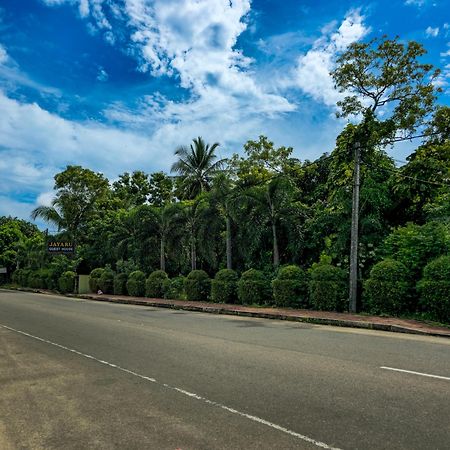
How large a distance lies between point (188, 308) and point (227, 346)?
11.0 meters

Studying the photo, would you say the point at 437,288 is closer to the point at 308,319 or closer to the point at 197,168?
the point at 308,319

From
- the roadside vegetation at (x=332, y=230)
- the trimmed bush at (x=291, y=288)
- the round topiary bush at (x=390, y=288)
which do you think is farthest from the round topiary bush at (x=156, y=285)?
the round topiary bush at (x=390, y=288)

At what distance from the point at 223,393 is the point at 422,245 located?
1184 cm

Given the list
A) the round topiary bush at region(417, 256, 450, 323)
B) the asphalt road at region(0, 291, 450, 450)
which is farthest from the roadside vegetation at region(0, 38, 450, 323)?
the asphalt road at region(0, 291, 450, 450)

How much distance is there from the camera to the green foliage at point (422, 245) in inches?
575

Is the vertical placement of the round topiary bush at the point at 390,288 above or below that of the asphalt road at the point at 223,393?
above

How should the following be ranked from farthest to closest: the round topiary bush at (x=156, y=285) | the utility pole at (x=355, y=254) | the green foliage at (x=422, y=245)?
the round topiary bush at (x=156, y=285) → the utility pole at (x=355, y=254) → the green foliage at (x=422, y=245)

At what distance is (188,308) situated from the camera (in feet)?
65.2

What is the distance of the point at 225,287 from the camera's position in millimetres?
21031

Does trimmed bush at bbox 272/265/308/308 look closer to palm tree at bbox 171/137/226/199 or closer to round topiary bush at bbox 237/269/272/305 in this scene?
round topiary bush at bbox 237/269/272/305

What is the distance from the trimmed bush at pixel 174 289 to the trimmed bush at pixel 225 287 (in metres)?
3.74

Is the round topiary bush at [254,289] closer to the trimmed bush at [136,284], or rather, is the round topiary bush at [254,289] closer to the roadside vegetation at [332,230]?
the roadside vegetation at [332,230]

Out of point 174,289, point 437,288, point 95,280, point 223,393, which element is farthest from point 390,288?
point 95,280

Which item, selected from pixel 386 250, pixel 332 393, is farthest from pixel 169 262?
pixel 332 393
